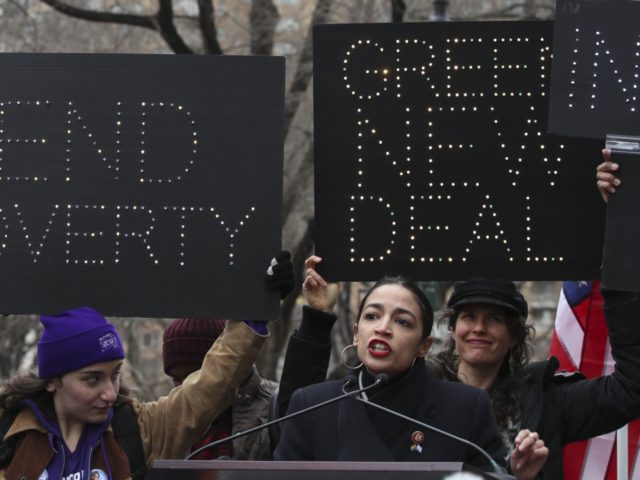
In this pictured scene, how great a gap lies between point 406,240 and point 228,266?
0.68 metres

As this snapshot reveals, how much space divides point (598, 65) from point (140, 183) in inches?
65.4

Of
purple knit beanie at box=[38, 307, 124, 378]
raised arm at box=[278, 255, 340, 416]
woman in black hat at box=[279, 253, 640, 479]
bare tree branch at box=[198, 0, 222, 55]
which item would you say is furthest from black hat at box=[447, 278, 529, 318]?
bare tree branch at box=[198, 0, 222, 55]

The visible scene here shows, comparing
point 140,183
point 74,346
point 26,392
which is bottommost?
point 26,392

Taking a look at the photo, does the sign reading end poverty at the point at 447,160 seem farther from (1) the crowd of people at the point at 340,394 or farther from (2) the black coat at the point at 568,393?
(2) the black coat at the point at 568,393

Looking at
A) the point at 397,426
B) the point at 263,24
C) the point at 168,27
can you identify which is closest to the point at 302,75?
the point at 263,24

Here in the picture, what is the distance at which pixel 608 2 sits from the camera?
474cm

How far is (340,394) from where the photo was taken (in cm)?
439

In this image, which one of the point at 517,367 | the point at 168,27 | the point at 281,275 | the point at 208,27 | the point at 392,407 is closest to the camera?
the point at 392,407

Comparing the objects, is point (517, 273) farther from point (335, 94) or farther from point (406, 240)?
point (335, 94)

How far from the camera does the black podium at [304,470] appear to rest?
128 inches

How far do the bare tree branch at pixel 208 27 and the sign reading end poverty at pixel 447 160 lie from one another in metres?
7.39

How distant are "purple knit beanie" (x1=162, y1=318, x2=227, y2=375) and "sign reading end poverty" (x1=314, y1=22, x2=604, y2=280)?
68 centimetres

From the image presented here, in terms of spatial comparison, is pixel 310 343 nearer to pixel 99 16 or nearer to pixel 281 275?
pixel 281 275

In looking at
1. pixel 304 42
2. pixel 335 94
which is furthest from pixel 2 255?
pixel 304 42
